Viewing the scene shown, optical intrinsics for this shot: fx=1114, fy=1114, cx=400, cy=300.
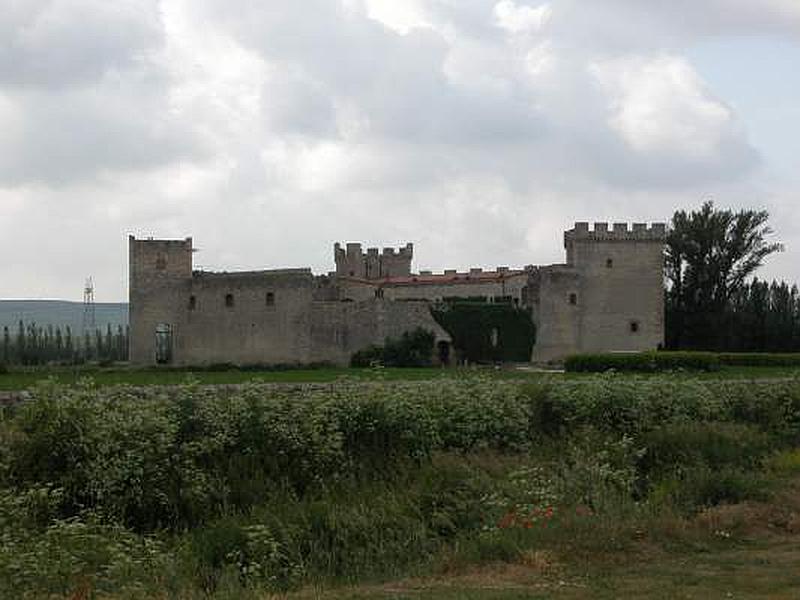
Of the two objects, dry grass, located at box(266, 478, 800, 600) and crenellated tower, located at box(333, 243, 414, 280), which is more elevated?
crenellated tower, located at box(333, 243, 414, 280)

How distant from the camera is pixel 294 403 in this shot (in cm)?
1612

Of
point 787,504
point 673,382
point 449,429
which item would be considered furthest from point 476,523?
point 673,382

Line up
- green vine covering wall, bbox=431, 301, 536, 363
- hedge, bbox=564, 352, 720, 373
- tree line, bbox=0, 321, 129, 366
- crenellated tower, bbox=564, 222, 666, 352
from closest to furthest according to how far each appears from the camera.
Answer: hedge, bbox=564, 352, 720, 373 < green vine covering wall, bbox=431, 301, 536, 363 < crenellated tower, bbox=564, 222, 666, 352 < tree line, bbox=0, 321, 129, 366

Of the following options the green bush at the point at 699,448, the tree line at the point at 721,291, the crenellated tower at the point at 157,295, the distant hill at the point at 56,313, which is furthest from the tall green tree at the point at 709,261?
the distant hill at the point at 56,313

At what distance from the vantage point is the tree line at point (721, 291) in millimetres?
48844

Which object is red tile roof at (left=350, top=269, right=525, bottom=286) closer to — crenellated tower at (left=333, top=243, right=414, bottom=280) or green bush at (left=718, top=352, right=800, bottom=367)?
crenellated tower at (left=333, top=243, right=414, bottom=280)

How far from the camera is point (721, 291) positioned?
5012 cm

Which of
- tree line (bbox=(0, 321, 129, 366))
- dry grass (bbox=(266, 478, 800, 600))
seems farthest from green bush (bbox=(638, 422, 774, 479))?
tree line (bbox=(0, 321, 129, 366))

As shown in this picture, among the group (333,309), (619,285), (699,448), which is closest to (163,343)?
(333,309)

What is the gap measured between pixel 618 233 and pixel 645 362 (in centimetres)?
1346

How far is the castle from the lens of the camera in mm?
45750

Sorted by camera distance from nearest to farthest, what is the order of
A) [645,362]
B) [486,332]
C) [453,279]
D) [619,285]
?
[645,362] → [486,332] → [619,285] → [453,279]

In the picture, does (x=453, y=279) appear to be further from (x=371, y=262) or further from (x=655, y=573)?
(x=655, y=573)

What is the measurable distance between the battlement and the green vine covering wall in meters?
4.56
